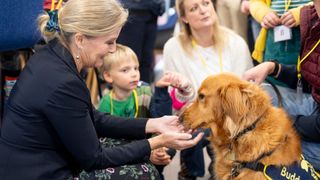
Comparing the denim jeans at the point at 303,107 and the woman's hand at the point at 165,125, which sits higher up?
the woman's hand at the point at 165,125

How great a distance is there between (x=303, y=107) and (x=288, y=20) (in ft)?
1.82

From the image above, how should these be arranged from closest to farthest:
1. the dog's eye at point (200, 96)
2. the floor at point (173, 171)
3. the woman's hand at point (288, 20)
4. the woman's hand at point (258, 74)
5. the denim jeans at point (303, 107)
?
the dog's eye at point (200, 96) → the denim jeans at point (303, 107) → the woman's hand at point (258, 74) → the woman's hand at point (288, 20) → the floor at point (173, 171)

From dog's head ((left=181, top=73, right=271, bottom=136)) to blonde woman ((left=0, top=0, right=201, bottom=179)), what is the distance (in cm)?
19

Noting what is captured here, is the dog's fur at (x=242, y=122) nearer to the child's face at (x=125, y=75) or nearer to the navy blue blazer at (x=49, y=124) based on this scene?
the navy blue blazer at (x=49, y=124)

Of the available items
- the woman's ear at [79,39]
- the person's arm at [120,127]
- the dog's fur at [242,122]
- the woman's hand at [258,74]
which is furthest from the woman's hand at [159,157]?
the woman's ear at [79,39]

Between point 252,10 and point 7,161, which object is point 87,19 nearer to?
point 7,161

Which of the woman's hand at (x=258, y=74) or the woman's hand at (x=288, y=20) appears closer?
the woman's hand at (x=258, y=74)

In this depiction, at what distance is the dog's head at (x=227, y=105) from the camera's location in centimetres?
220

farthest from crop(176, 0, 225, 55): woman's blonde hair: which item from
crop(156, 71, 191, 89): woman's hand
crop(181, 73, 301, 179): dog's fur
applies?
crop(181, 73, 301, 179): dog's fur

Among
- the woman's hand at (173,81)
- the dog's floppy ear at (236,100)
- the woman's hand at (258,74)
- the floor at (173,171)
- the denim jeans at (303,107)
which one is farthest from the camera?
the floor at (173,171)

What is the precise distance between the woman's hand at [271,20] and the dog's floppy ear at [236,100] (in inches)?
36.7

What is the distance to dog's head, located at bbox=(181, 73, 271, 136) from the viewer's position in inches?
86.7

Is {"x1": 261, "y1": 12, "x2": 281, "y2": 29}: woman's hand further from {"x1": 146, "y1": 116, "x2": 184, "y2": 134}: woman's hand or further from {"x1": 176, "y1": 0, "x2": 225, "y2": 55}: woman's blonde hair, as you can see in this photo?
{"x1": 146, "y1": 116, "x2": 184, "y2": 134}: woman's hand

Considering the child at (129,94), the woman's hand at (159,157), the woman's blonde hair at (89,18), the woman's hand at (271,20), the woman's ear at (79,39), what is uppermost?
the woman's blonde hair at (89,18)
